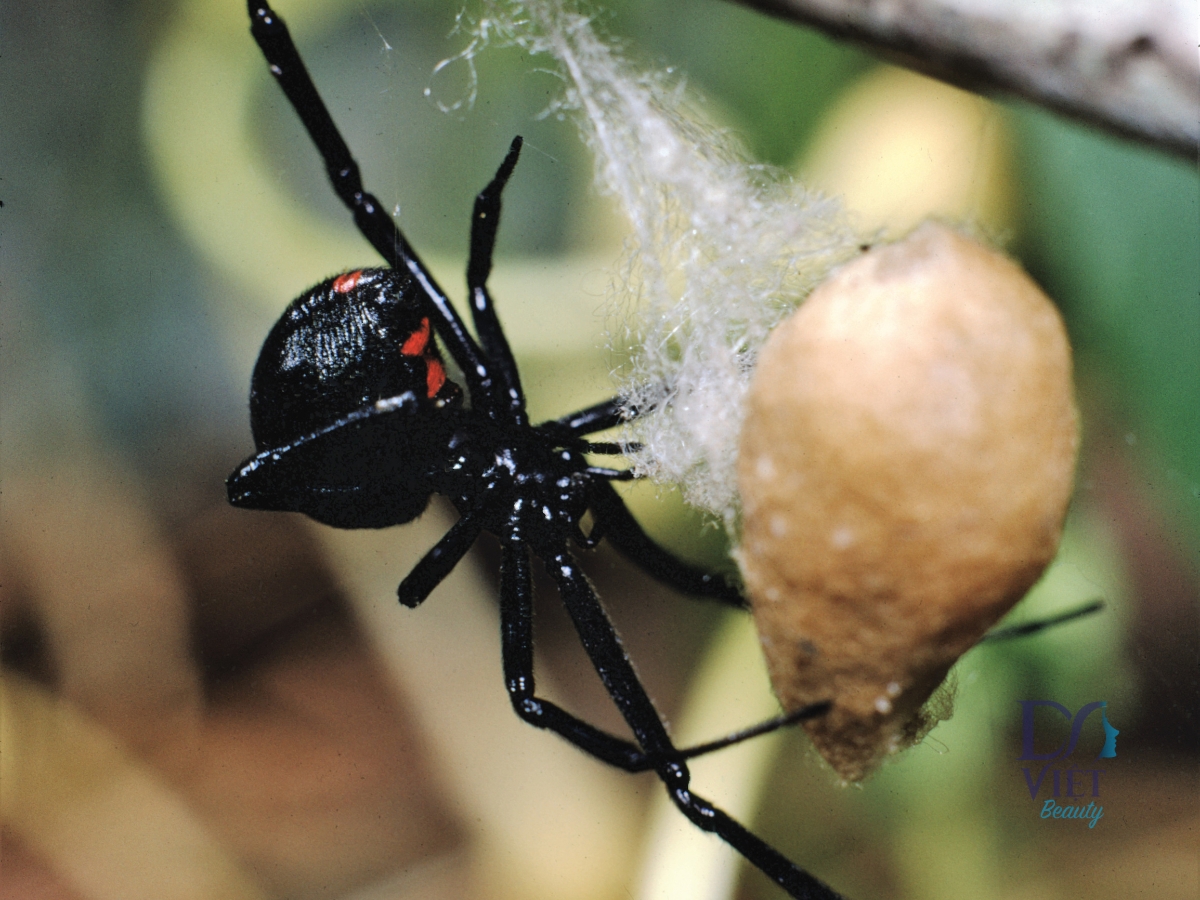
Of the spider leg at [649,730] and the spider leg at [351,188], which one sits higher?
the spider leg at [351,188]

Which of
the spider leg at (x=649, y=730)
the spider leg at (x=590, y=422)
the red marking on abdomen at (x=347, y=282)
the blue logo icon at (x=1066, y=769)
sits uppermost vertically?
the red marking on abdomen at (x=347, y=282)

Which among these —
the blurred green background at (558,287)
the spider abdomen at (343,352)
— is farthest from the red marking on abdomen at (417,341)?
the blurred green background at (558,287)

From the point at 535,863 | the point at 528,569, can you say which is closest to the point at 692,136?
the point at 528,569

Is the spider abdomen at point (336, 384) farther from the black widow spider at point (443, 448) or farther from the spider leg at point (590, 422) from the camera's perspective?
the spider leg at point (590, 422)

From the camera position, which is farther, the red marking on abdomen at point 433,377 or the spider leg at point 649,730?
the red marking on abdomen at point 433,377

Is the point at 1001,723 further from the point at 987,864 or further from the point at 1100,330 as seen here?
the point at 1100,330

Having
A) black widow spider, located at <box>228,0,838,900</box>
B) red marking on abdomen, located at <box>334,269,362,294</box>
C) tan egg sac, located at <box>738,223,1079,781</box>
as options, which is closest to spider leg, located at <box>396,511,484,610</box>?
black widow spider, located at <box>228,0,838,900</box>

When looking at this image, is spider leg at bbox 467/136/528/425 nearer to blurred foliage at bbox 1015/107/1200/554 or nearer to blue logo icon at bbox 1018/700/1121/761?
blurred foliage at bbox 1015/107/1200/554
